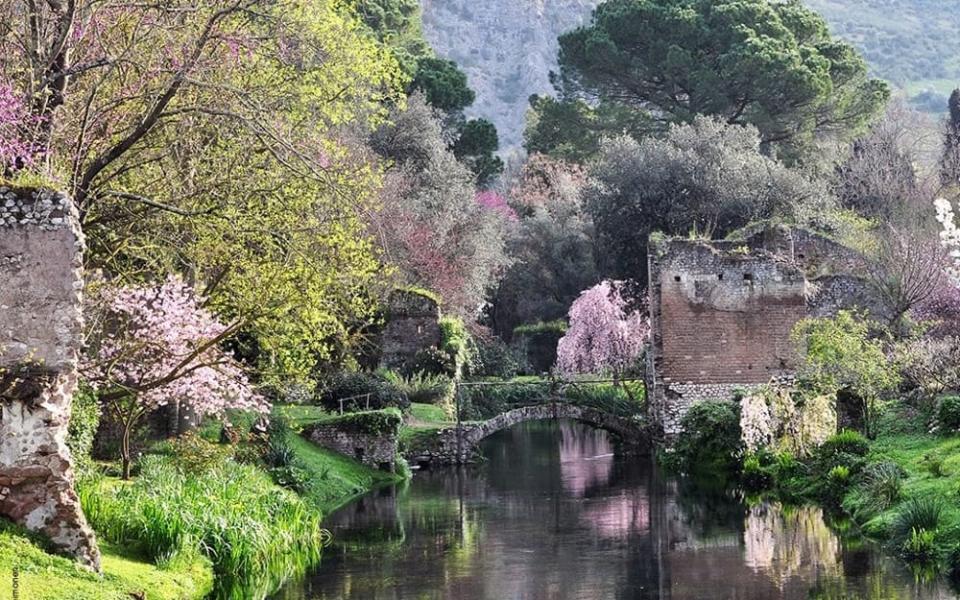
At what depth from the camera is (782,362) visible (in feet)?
135

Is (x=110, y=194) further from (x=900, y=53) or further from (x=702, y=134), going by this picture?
(x=900, y=53)

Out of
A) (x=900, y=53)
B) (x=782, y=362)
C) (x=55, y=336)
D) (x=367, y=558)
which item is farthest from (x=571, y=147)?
(x=900, y=53)

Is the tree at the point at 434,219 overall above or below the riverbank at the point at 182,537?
above

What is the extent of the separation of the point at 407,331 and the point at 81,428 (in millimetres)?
26451

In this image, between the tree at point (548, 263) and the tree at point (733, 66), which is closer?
the tree at point (733, 66)

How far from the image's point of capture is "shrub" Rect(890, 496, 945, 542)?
23844 mm

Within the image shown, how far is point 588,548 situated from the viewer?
88.1 ft

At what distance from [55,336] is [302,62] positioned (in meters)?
9.24

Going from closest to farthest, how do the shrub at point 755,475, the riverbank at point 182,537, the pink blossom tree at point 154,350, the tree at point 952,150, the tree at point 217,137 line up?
the riverbank at point 182,537 → the tree at point 217,137 → the pink blossom tree at point 154,350 → the shrub at point 755,475 → the tree at point 952,150

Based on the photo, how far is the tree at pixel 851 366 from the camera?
3247 cm

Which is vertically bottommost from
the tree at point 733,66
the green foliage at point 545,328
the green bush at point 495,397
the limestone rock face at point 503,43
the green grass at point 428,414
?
the green grass at point 428,414

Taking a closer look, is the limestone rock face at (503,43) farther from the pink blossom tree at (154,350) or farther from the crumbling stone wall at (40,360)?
the crumbling stone wall at (40,360)

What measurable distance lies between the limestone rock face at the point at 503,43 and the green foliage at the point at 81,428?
109 meters

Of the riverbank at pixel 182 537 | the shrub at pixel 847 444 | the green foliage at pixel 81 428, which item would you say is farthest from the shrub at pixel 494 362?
the green foliage at pixel 81 428
